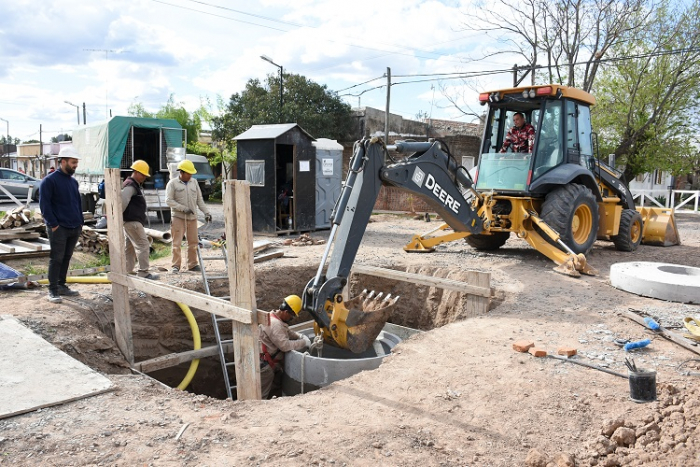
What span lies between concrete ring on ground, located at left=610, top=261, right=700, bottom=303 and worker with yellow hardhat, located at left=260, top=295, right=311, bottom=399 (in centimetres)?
436

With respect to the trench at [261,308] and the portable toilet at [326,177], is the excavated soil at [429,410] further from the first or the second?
the portable toilet at [326,177]

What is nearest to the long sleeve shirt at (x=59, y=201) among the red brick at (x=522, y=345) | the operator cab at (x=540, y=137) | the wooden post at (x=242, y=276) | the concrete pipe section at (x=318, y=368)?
the wooden post at (x=242, y=276)

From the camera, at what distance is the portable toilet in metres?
13.9

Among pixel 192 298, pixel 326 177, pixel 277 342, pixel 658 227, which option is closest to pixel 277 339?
pixel 277 342

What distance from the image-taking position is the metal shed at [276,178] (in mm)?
13062

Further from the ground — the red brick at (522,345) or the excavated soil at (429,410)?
the red brick at (522,345)

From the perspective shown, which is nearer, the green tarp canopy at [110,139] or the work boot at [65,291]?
the work boot at [65,291]

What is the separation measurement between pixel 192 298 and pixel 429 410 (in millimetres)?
2633

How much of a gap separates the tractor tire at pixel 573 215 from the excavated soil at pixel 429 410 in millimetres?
2176

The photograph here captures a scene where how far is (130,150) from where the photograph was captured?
15.8 meters

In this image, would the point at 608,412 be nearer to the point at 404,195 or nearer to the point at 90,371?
the point at 90,371

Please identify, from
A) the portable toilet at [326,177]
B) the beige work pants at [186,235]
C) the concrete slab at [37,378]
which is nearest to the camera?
the concrete slab at [37,378]

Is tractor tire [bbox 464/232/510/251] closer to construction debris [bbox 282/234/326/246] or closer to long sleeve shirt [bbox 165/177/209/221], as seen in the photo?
construction debris [bbox 282/234/326/246]

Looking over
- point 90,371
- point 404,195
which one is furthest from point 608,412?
point 404,195
